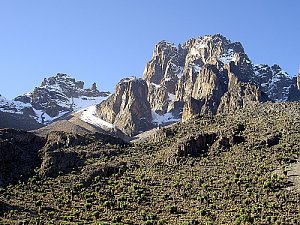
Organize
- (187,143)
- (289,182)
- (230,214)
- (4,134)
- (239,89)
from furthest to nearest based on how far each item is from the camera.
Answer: (239,89), (4,134), (187,143), (289,182), (230,214)

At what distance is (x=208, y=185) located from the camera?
2842 inches

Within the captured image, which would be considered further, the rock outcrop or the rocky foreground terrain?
the rock outcrop

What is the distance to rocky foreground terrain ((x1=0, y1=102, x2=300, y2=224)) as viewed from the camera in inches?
2451

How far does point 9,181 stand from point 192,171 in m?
31.7

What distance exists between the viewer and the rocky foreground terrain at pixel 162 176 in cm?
6225

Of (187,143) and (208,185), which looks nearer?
(208,185)

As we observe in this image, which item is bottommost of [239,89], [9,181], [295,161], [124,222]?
[124,222]

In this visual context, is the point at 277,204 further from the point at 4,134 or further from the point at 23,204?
the point at 4,134

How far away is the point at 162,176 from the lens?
79.4 meters

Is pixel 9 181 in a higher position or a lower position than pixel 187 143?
lower

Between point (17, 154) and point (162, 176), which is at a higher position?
point (17, 154)

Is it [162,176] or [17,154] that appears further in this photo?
[17,154]

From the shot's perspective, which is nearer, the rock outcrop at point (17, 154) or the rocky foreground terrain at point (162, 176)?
the rocky foreground terrain at point (162, 176)

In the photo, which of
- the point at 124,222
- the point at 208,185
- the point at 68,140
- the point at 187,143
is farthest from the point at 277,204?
the point at 68,140
